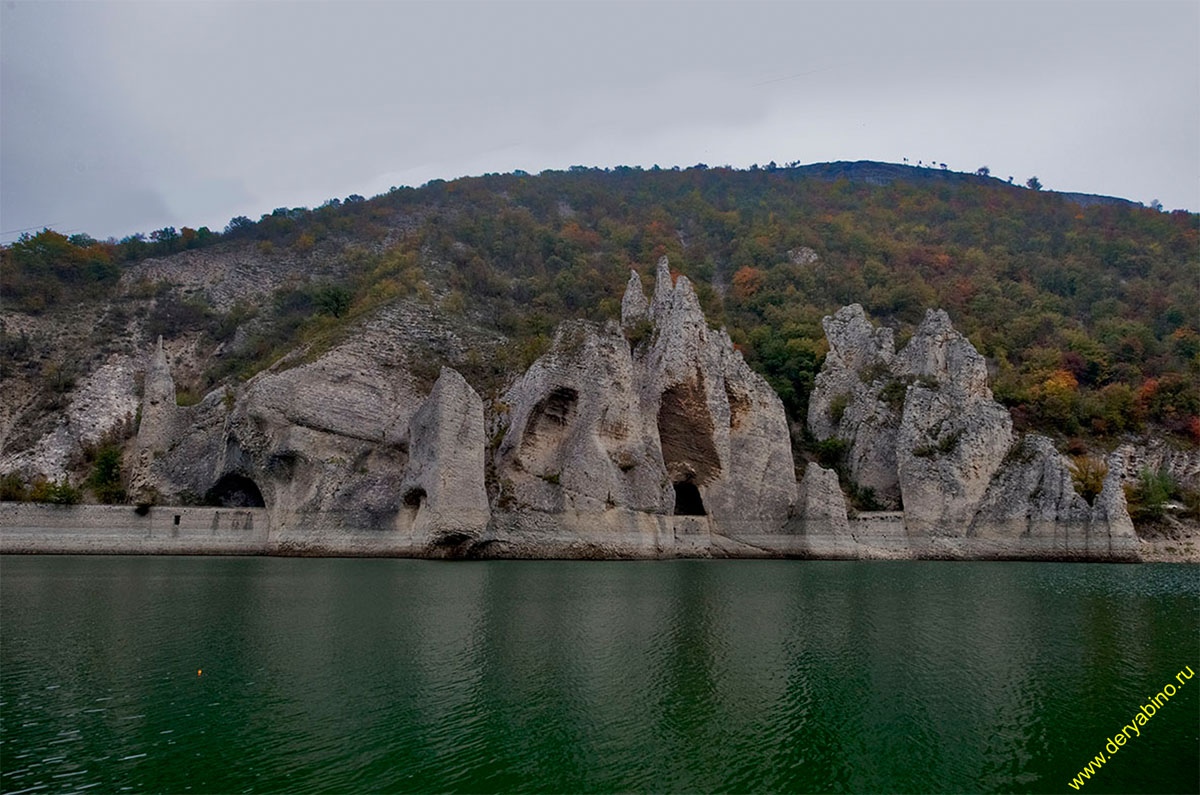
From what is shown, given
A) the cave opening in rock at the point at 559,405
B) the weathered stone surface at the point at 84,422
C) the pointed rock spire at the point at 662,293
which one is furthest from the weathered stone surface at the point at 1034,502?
the weathered stone surface at the point at 84,422

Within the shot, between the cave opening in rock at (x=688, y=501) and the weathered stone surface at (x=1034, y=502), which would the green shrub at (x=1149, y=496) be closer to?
the weathered stone surface at (x=1034, y=502)

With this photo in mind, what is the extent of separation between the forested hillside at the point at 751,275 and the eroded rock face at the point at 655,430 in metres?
7.90

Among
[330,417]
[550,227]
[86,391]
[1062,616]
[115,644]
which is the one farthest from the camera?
[550,227]

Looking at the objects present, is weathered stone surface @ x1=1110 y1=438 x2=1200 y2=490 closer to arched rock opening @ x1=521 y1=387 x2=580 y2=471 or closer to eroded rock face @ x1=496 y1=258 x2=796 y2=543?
eroded rock face @ x1=496 y1=258 x2=796 y2=543

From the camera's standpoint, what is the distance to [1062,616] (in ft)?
67.4

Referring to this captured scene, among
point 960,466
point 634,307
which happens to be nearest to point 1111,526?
point 960,466

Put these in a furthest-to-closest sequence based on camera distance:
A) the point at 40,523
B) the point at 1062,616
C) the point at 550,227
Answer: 1. the point at 550,227
2. the point at 40,523
3. the point at 1062,616

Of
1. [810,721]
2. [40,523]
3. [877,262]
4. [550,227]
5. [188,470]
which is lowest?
[810,721]

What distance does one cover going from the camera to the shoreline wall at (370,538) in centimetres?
3619

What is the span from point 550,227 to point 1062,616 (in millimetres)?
69934

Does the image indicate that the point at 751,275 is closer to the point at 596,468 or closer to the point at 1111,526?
the point at 1111,526

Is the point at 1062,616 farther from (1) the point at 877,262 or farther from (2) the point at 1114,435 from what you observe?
(1) the point at 877,262

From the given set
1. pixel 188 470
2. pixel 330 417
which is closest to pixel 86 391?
pixel 188 470
